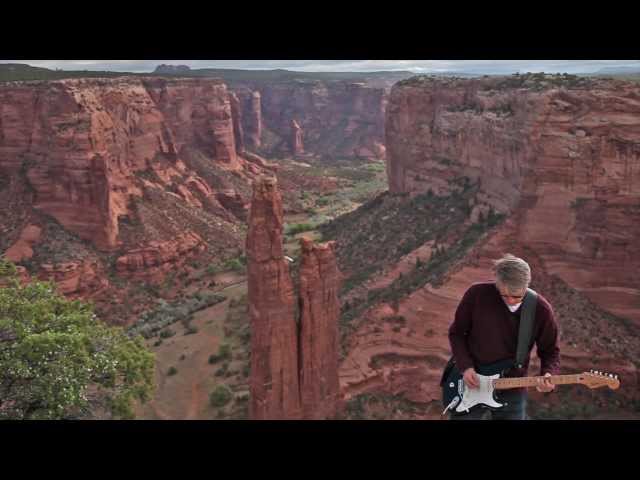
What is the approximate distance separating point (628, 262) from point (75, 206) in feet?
115

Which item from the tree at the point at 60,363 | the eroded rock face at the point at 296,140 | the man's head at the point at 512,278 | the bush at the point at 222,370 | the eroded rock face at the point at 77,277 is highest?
the eroded rock face at the point at 296,140

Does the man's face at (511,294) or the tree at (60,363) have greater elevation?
the man's face at (511,294)

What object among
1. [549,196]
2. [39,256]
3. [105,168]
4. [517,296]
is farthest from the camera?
[105,168]

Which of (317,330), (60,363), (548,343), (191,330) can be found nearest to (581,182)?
(317,330)

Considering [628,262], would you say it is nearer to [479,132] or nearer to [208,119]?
[479,132]

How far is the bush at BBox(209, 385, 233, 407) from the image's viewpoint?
24.6 m

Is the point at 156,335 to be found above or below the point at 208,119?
below

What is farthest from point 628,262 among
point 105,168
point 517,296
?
point 105,168

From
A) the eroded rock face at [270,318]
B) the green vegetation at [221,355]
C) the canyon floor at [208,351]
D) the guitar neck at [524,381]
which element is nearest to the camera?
the guitar neck at [524,381]

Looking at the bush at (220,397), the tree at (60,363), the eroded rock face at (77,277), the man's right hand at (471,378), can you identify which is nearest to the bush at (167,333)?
the eroded rock face at (77,277)

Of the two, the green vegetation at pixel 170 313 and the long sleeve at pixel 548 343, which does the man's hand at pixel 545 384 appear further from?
the green vegetation at pixel 170 313

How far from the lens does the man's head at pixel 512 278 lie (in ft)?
21.6

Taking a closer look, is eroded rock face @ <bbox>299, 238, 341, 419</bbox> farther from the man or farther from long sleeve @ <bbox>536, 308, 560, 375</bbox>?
long sleeve @ <bbox>536, 308, 560, 375</bbox>

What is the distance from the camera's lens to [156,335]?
A: 3500cm
